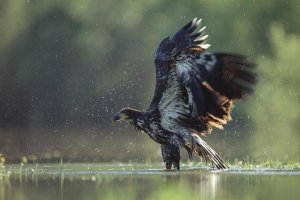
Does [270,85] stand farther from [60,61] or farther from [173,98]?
[173,98]

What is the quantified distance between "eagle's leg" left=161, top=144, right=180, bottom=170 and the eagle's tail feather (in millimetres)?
281

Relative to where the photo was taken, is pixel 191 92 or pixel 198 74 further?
pixel 191 92

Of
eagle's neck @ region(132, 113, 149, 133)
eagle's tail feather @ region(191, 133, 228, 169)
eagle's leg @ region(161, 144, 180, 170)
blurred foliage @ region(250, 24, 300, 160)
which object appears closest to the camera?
eagle's tail feather @ region(191, 133, 228, 169)

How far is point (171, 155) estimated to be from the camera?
16891 mm

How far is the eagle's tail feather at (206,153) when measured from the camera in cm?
1627

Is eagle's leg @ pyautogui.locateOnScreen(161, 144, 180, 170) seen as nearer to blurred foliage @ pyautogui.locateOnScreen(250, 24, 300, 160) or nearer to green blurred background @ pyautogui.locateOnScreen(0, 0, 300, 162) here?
blurred foliage @ pyautogui.locateOnScreen(250, 24, 300, 160)

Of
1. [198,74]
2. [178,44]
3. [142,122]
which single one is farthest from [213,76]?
[142,122]

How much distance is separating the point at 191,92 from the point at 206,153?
1022 millimetres

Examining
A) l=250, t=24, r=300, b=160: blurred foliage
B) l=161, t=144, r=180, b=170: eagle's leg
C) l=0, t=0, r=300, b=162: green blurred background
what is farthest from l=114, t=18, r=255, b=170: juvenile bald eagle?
l=0, t=0, r=300, b=162: green blurred background

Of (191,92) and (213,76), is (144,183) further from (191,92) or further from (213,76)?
(213,76)

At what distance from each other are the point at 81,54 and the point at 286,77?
6787 mm

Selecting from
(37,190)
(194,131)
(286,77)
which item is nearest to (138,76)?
(286,77)

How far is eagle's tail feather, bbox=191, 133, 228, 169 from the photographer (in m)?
16.3

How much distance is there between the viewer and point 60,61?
32844 millimetres
